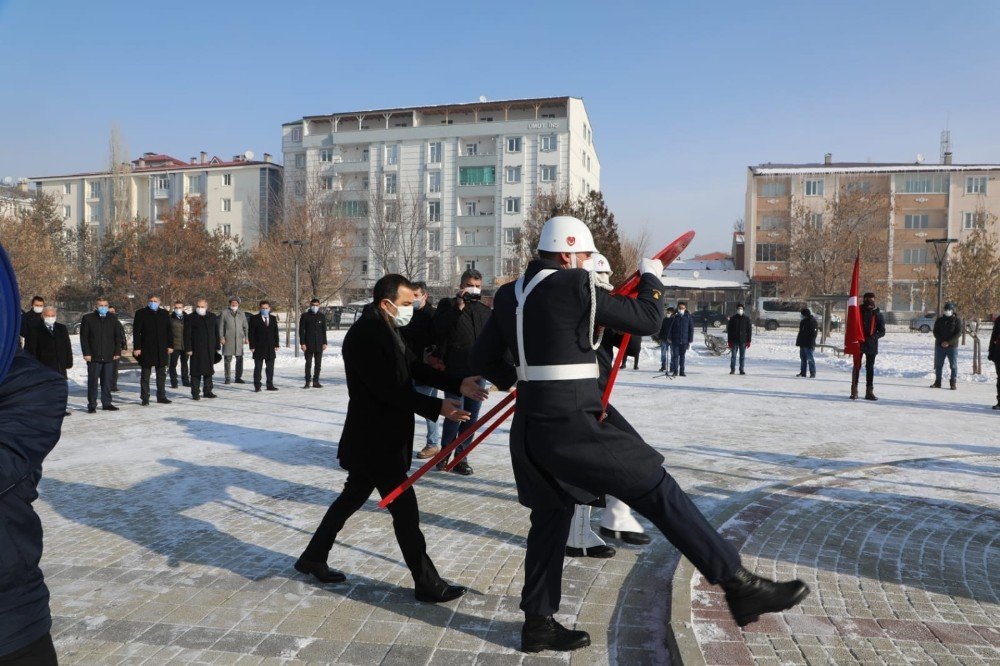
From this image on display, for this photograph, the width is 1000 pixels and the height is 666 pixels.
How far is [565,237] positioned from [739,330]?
1823cm

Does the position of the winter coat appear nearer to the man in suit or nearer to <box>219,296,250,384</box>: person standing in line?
the man in suit

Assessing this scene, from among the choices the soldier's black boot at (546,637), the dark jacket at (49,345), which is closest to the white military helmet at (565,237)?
the soldier's black boot at (546,637)

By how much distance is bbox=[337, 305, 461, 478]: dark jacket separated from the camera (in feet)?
14.1

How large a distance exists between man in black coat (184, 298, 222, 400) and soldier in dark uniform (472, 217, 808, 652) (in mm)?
12331

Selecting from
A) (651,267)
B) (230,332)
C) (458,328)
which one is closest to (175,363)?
(230,332)

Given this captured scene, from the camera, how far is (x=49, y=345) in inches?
459

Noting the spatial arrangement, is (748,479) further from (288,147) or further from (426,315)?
(288,147)

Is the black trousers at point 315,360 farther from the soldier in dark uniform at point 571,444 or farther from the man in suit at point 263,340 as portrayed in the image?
the soldier in dark uniform at point 571,444

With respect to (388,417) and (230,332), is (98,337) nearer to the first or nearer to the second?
(230,332)

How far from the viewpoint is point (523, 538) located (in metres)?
5.58

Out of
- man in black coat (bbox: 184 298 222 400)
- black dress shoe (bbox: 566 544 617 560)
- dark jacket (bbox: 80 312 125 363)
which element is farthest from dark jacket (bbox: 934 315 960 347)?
dark jacket (bbox: 80 312 125 363)

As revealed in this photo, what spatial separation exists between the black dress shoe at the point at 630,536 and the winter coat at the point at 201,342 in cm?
1110

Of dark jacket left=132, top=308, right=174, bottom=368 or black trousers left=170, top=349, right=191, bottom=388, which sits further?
black trousers left=170, top=349, right=191, bottom=388

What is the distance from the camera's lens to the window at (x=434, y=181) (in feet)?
230
